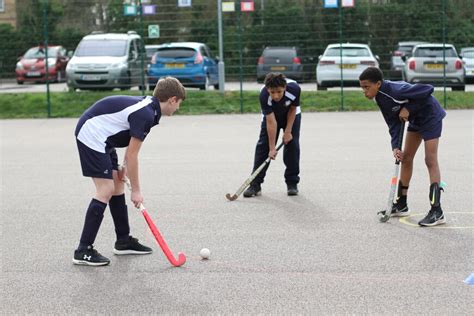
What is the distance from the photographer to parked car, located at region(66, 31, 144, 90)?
78.5 feet

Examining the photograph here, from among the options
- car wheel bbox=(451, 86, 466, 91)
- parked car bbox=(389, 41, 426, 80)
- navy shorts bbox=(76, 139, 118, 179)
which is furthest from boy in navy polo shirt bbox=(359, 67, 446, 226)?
parked car bbox=(389, 41, 426, 80)

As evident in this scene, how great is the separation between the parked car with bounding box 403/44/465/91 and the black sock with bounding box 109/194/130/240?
16.5 metres

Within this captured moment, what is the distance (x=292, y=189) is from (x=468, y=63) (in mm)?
15553

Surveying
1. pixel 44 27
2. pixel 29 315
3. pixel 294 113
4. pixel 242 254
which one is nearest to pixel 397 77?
pixel 44 27

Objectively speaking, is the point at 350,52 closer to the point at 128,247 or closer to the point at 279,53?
the point at 279,53

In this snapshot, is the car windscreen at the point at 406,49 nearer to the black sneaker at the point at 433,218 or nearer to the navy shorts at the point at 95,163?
the black sneaker at the point at 433,218

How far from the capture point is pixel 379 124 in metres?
18.8

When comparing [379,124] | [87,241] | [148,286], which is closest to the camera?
[148,286]

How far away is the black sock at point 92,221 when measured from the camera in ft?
23.6

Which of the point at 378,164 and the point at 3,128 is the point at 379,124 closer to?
the point at 378,164

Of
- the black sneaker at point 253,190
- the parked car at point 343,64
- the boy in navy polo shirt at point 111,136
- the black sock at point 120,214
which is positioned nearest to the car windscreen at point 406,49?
the parked car at point 343,64

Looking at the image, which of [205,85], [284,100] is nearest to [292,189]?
[284,100]

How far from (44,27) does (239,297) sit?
17782 millimetres

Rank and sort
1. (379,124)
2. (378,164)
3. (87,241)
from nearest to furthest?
(87,241), (378,164), (379,124)
